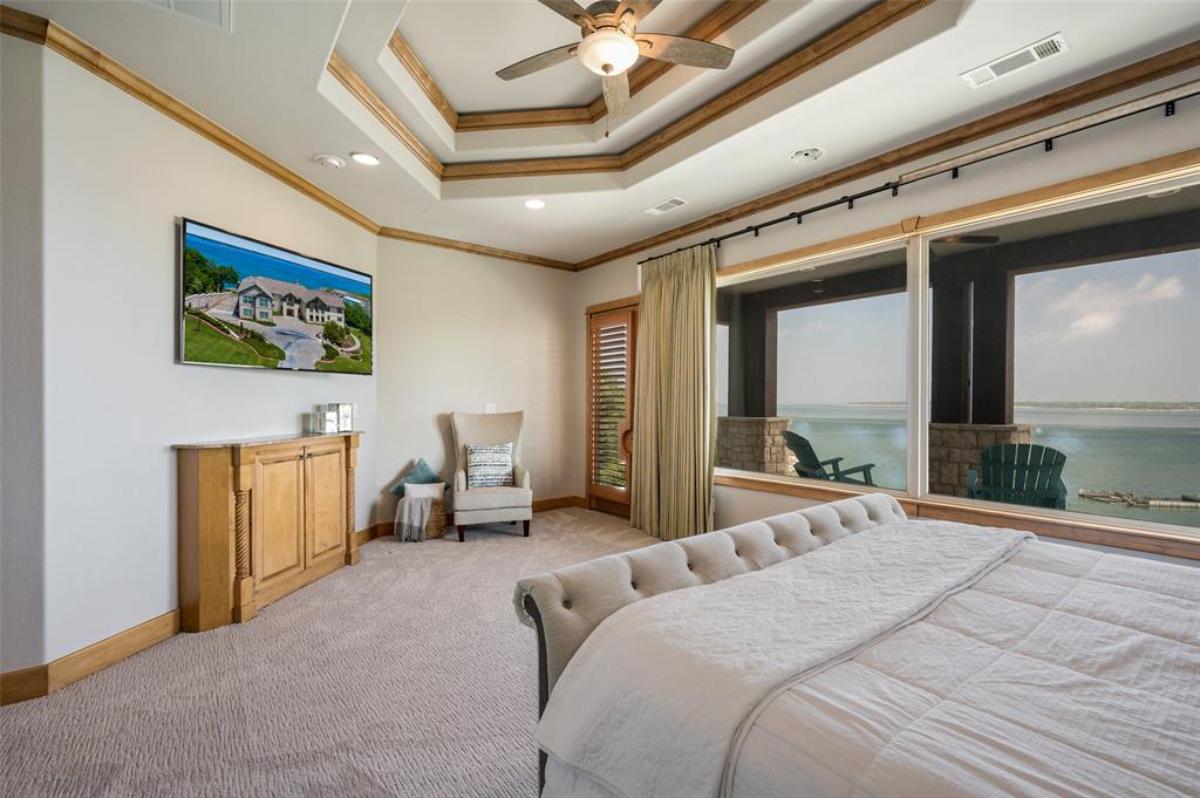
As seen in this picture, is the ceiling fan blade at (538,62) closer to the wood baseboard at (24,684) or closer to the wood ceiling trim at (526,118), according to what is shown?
the wood ceiling trim at (526,118)

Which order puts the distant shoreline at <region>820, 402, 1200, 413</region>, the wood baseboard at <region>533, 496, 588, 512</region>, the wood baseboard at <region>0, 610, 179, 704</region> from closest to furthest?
the wood baseboard at <region>0, 610, 179, 704</region> → the distant shoreline at <region>820, 402, 1200, 413</region> → the wood baseboard at <region>533, 496, 588, 512</region>

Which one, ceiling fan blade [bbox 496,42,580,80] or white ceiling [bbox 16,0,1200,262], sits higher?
white ceiling [bbox 16,0,1200,262]

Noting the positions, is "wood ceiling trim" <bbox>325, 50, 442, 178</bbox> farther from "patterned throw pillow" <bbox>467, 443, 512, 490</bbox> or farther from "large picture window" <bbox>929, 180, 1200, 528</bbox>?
"large picture window" <bbox>929, 180, 1200, 528</bbox>

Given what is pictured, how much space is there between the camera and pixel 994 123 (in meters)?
2.94

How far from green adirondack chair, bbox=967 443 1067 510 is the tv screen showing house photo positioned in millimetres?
4446

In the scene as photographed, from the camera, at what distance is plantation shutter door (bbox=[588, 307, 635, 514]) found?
546 cm

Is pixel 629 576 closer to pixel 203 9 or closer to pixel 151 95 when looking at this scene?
pixel 203 9

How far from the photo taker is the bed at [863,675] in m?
0.82

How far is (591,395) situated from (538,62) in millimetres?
3851

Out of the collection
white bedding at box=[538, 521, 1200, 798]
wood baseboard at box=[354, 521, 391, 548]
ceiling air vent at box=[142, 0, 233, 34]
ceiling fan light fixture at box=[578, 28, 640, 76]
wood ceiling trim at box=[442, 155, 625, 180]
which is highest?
wood ceiling trim at box=[442, 155, 625, 180]

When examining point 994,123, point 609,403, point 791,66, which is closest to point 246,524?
point 609,403

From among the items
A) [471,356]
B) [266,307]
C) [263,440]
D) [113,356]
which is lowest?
[263,440]

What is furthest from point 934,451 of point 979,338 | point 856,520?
point 856,520

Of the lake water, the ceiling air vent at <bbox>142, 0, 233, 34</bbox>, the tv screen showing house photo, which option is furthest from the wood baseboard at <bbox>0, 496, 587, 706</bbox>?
the lake water
